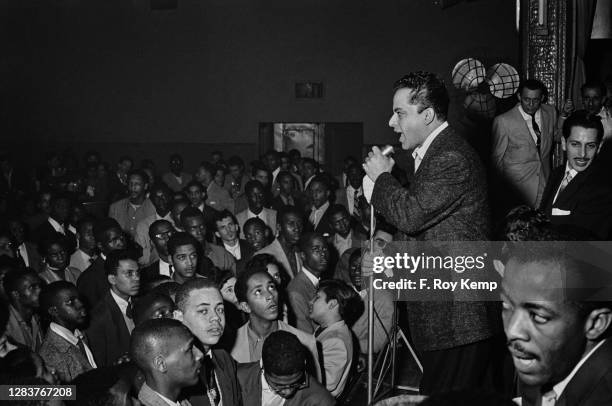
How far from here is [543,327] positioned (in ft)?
4.14

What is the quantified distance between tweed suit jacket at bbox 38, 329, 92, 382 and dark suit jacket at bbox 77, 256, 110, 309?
0.82 metres

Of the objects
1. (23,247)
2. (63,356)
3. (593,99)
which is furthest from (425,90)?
(23,247)

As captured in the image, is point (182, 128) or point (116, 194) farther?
point (182, 128)

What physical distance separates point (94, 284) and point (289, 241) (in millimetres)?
1551

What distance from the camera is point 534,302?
4.14 feet

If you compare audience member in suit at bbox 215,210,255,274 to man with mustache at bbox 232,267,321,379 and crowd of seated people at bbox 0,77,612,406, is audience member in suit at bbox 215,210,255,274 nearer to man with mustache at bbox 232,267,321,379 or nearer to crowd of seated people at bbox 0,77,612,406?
crowd of seated people at bbox 0,77,612,406

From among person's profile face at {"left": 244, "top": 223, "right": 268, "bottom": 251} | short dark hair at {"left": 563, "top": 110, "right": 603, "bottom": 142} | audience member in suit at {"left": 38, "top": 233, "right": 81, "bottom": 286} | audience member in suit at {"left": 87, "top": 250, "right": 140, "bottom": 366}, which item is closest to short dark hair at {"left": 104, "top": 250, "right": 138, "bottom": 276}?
audience member in suit at {"left": 87, "top": 250, "right": 140, "bottom": 366}

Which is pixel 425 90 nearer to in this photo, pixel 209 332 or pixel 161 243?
pixel 209 332

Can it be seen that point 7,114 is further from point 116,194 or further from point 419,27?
point 419,27

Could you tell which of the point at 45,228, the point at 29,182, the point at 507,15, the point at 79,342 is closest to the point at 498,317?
the point at 79,342

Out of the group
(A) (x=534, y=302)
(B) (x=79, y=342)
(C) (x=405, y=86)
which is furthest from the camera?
(B) (x=79, y=342)

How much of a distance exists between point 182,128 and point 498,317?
922 centimetres

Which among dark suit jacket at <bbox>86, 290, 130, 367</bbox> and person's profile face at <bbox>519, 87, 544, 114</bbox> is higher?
person's profile face at <bbox>519, 87, 544, 114</bbox>

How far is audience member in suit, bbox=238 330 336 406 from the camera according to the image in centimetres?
289
